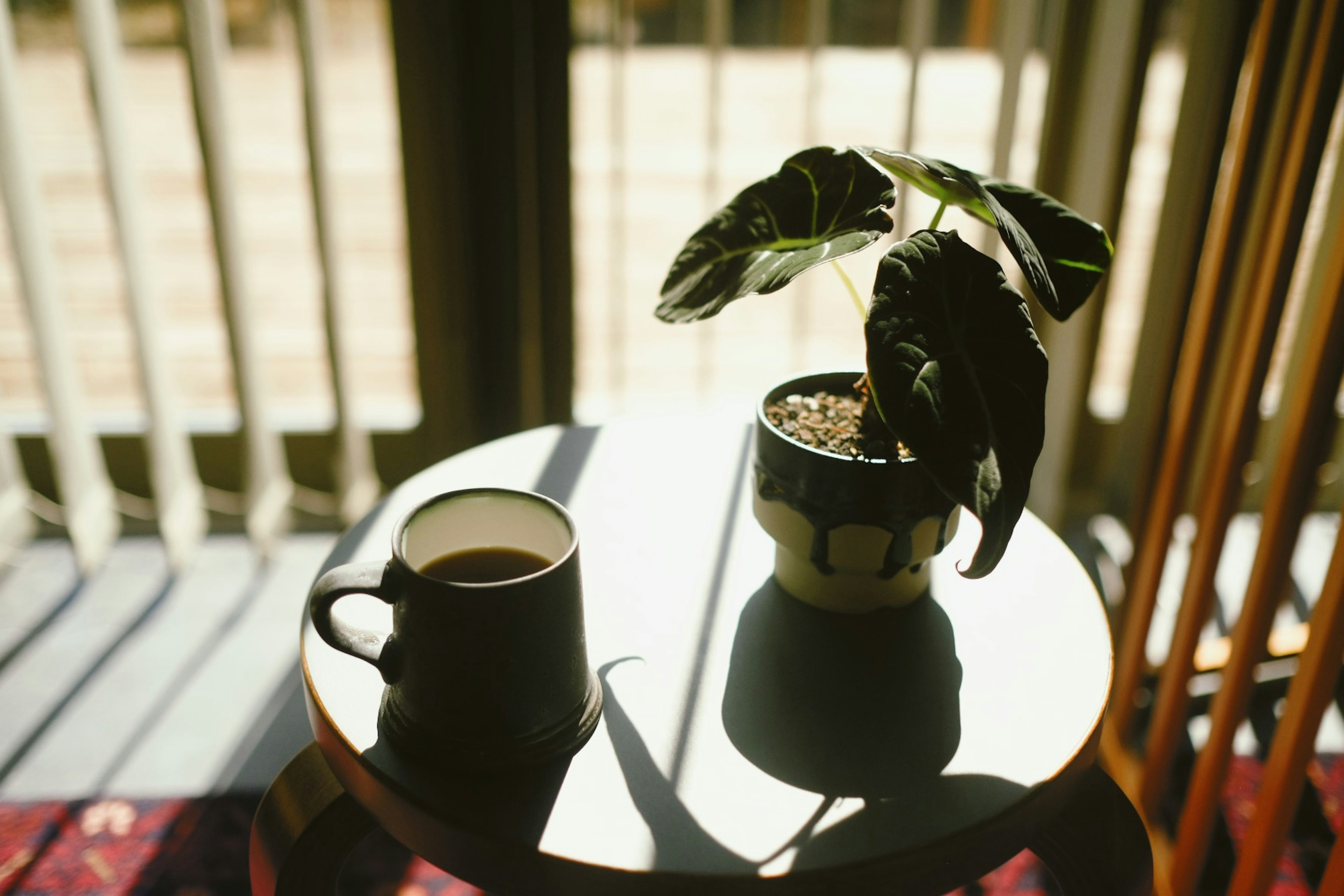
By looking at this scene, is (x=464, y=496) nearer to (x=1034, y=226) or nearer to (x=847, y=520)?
(x=847, y=520)

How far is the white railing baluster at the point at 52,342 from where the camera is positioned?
1440 millimetres

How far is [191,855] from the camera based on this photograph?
3.97ft

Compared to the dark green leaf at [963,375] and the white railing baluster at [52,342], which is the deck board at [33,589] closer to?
the white railing baluster at [52,342]

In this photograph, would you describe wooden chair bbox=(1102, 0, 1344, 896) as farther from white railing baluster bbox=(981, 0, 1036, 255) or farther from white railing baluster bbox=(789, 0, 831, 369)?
white railing baluster bbox=(789, 0, 831, 369)

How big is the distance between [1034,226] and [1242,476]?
1.73ft

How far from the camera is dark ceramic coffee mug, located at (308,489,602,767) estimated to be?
1.81 feet

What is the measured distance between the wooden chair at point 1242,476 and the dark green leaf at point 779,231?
444mm

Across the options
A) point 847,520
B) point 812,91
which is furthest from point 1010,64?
point 847,520

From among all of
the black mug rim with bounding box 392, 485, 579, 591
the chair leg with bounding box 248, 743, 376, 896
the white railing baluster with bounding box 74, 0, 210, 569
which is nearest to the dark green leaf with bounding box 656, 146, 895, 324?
the black mug rim with bounding box 392, 485, 579, 591

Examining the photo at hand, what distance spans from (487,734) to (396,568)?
4.6 inches

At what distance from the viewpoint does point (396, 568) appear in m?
0.56

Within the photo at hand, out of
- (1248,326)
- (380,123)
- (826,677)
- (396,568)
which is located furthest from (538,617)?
(380,123)

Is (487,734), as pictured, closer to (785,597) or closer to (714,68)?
(785,597)

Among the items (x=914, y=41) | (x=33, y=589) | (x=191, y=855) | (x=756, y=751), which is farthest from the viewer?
(x=33, y=589)
